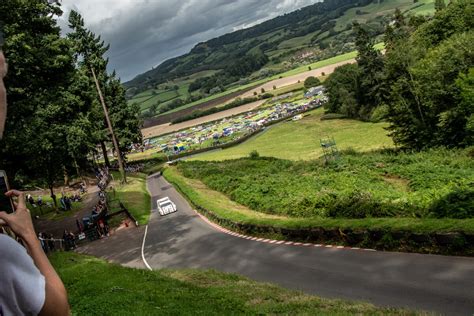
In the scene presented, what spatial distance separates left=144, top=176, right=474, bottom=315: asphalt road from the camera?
1162 centimetres

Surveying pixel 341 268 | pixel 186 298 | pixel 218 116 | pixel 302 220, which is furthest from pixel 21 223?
pixel 218 116

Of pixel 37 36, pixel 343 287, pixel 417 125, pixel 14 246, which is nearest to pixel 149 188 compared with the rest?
pixel 37 36

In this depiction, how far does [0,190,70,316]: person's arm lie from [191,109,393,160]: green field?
2225 inches

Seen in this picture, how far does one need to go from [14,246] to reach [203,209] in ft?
105

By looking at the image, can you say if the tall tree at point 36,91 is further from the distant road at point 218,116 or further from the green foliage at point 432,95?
the distant road at point 218,116

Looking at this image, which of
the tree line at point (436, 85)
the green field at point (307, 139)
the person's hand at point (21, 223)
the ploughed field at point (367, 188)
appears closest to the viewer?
the person's hand at point (21, 223)

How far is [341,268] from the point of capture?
15695mm

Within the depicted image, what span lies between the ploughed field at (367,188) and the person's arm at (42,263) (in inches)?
692

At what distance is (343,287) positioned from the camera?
1383cm

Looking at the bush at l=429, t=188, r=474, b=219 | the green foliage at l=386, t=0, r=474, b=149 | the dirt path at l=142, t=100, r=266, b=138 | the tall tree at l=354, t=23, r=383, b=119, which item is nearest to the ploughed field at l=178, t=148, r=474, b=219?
the bush at l=429, t=188, r=474, b=219

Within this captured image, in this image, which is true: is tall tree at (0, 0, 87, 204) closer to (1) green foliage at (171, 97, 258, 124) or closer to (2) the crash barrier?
(2) the crash barrier

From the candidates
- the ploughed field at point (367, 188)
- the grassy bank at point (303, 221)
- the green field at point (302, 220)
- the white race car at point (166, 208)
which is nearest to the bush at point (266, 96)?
the ploughed field at point (367, 188)

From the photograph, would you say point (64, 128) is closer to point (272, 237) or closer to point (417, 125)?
point (272, 237)

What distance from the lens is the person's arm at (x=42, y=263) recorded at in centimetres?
216
